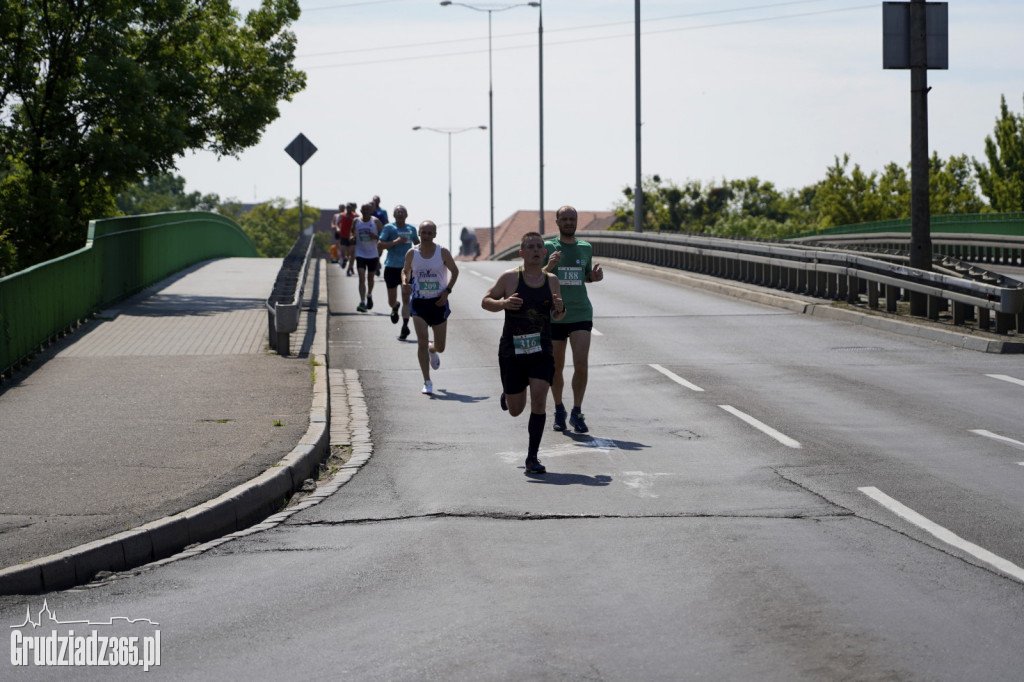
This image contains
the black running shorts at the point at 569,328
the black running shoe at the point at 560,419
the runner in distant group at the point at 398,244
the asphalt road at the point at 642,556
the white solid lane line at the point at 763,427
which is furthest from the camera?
the runner in distant group at the point at 398,244

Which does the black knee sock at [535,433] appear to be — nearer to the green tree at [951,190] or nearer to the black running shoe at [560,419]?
the black running shoe at [560,419]

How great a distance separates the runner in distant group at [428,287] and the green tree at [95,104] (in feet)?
42.5

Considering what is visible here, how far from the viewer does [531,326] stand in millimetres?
10242

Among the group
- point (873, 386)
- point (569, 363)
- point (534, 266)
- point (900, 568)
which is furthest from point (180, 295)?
point (900, 568)

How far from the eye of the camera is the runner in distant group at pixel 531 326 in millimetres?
10172

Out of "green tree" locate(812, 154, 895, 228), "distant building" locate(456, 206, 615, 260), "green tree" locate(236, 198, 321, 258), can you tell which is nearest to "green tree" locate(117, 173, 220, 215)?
"green tree" locate(236, 198, 321, 258)

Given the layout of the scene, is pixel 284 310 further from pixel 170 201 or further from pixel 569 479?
pixel 170 201

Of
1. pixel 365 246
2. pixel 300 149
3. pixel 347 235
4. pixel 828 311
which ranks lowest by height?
pixel 828 311

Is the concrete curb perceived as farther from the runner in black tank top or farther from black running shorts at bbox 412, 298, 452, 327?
the runner in black tank top

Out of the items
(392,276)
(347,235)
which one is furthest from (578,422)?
(347,235)

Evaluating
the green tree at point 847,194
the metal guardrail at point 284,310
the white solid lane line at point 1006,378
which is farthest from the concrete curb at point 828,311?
the green tree at point 847,194

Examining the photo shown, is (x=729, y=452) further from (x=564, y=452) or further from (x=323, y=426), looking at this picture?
(x=323, y=426)

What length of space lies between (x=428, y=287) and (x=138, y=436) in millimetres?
4521

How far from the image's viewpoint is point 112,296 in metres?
23.8
